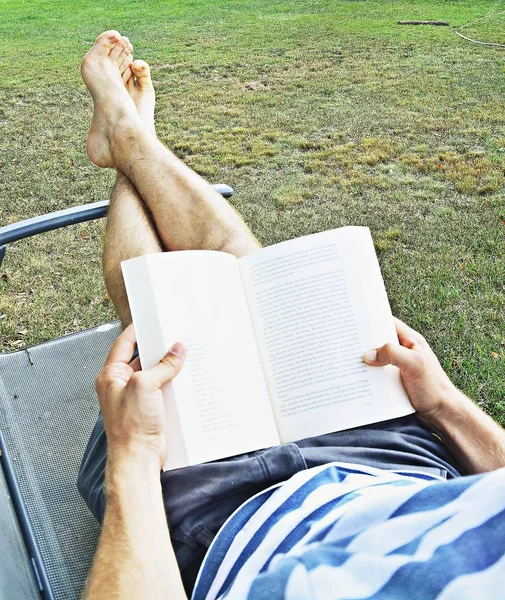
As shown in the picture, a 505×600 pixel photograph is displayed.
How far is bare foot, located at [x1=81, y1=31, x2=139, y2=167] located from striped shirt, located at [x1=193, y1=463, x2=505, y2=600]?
1210 mm

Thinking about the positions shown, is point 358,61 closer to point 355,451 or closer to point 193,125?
point 193,125

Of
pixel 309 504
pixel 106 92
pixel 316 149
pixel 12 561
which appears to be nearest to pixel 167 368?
pixel 309 504

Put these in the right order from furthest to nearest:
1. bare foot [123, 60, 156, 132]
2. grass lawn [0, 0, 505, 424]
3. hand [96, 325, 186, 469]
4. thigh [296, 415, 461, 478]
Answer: grass lawn [0, 0, 505, 424], bare foot [123, 60, 156, 132], thigh [296, 415, 461, 478], hand [96, 325, 186, 469]

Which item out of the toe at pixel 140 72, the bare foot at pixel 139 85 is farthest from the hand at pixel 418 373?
the toe at pixel 140 72

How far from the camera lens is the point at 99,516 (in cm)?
116

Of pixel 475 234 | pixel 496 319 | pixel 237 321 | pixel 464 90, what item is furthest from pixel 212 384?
pixel 464 90

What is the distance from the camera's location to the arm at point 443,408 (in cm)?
113

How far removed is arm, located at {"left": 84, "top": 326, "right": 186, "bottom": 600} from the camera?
864 millimetres

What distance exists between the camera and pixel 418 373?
1.13 m

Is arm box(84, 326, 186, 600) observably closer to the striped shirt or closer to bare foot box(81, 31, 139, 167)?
the striped shirt

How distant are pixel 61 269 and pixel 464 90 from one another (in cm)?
333

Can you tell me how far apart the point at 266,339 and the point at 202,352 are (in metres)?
0.12

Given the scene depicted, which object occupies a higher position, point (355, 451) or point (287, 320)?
point (287, 320)

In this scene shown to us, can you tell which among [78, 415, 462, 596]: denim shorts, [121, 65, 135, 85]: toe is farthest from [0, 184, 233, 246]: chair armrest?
[78, 415, 462, 596]: denim shorts
